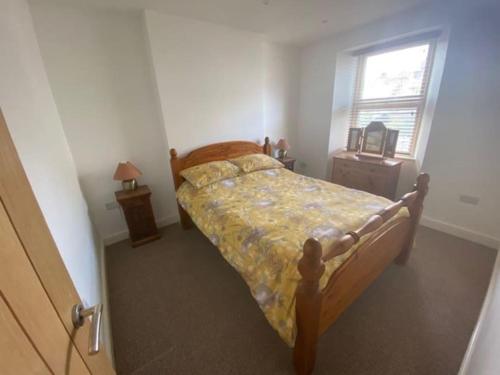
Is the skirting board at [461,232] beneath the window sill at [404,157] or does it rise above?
beneath

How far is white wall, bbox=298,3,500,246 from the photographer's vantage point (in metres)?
2.12

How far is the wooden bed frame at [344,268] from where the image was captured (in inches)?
41.5

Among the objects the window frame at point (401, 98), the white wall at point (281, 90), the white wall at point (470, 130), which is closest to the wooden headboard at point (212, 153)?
the white wall at point (281, 90)

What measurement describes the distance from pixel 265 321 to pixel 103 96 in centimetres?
268

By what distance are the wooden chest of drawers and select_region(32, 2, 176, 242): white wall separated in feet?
8.28

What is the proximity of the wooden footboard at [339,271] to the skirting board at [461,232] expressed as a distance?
47.4 inches

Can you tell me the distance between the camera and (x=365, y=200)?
2.04 meters

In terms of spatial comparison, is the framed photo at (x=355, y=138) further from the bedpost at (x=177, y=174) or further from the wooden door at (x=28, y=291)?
the wooden door at (x=28, y=291)

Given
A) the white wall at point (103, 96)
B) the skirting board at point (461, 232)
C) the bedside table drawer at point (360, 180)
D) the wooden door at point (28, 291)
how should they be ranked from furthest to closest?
the bedside table drawer at point (360, 180) < the skirting board at point (461, 232) < the white wall at point (103, 96) < the wooden door at point (28, 291)

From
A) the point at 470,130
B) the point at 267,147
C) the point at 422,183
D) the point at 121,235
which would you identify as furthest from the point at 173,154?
the point at 470,130

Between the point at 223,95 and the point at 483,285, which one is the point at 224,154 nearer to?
the point at 223,95

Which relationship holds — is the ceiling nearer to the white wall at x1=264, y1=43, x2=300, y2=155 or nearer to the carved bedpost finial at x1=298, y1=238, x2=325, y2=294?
the white wall at x1=264, y1=43, x2=300, y2=155

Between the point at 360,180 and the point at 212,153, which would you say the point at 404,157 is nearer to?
the point at 360,180

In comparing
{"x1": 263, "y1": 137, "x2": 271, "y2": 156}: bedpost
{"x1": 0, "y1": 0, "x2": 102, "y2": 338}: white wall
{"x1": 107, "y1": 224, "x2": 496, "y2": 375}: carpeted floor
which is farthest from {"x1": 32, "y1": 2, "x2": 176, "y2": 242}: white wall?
{"x1": 263, "y1": 137, "x2": 271, "y2": 156}: bedpost
